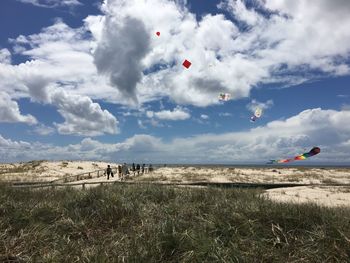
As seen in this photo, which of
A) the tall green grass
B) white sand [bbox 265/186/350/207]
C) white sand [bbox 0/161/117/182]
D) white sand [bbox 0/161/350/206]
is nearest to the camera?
the tall green grass

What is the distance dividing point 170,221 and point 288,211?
2.81 meters

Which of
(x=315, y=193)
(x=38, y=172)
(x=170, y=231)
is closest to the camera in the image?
(x=170, y=231)

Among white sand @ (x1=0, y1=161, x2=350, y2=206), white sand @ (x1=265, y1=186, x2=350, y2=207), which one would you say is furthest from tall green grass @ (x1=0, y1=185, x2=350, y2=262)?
white sand @ (x1=265, y1=186, x2=350, y2=207)

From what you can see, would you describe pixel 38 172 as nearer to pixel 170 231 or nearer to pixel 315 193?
pixel 315 193

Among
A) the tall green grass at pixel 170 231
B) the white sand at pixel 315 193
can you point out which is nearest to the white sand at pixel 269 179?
the white sand at pixel 315 193

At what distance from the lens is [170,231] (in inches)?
303

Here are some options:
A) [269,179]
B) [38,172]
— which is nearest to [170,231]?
[269,179]

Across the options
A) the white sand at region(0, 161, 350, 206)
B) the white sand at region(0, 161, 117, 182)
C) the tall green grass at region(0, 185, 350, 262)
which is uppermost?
the white sand at region(0, 161, 117, 182)

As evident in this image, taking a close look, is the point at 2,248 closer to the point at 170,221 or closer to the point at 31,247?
the point at 31,247

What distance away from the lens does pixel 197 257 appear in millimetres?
6730

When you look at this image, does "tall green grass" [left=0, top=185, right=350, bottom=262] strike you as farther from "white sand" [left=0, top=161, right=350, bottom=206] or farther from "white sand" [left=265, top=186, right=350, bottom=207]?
"white sand" [left=265, top=186, right=350, bottom=207]

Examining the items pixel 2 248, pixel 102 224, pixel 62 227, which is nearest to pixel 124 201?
pixel 102 224

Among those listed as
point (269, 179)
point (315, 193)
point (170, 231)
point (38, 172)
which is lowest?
point (170, 231)

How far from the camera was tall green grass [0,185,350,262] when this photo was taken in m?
6.86
